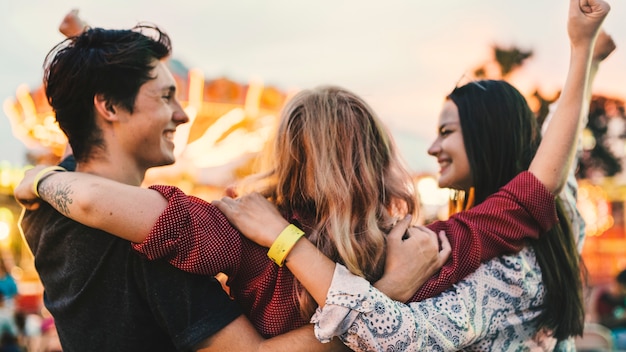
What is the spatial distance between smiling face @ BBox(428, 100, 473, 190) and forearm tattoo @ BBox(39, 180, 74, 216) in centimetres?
129

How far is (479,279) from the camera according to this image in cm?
197

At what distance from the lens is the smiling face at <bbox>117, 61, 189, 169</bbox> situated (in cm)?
212

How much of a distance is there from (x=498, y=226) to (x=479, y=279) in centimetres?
17

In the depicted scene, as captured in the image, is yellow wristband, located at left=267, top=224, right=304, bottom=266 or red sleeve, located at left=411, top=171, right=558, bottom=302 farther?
red sleeve, located at left=411, top=171, right=558, bottom=302

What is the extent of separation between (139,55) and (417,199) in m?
0.96

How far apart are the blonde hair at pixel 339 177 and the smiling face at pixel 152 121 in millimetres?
386

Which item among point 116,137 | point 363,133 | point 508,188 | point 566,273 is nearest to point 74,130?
point 116,137

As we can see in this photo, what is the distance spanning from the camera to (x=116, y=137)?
212 centimetres

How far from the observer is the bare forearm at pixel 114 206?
1756mm

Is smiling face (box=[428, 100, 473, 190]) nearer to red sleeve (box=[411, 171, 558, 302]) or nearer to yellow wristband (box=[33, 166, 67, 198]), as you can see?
red sleeve (box=[411, 171, 558, 302])

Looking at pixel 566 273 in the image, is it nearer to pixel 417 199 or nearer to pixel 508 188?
pixel 508 188

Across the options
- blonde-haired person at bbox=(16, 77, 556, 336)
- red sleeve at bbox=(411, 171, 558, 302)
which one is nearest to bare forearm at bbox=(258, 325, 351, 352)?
blonde-haired person at bbox=(16, 77, 556, 336)

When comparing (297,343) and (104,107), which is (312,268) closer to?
(297,343)

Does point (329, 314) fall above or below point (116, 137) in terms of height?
below
